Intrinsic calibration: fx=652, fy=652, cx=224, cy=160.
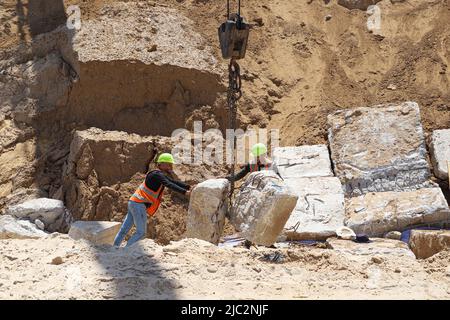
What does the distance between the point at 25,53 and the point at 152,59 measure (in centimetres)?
259

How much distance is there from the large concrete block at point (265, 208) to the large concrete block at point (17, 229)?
2603 millimetres

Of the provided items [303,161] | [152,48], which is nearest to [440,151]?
[303,161]

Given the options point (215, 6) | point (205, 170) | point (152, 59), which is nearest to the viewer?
point (205, 170)

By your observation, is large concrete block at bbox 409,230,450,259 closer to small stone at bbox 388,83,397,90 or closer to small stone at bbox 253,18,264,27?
small stone at bbox 388,83,397,90

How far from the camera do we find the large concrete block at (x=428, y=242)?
22.6 feet

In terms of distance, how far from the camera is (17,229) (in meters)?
8.02

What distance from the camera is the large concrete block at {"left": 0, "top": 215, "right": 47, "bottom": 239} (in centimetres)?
789

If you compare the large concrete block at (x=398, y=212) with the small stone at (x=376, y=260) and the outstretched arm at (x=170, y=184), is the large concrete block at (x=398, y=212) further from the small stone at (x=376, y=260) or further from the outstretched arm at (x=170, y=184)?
the small stone at (x=376, y=260)

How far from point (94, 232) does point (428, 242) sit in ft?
12.3

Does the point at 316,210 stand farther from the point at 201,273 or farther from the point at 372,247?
the point at 201,273

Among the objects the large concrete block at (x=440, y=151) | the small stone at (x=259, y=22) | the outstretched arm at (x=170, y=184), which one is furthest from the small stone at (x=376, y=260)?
the small stone at (x=259, y=22)

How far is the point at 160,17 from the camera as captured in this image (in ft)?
40.6
